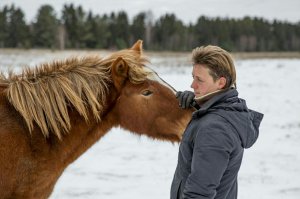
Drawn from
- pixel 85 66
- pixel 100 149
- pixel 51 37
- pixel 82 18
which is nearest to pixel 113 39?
pixel 82 18

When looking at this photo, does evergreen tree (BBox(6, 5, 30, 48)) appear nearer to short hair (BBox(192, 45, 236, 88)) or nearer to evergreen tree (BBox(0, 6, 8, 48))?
evergreen tree (BBox(0, 6, 8, 48))

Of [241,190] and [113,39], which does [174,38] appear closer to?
[113,39]

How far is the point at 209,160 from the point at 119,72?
1345 millimetres

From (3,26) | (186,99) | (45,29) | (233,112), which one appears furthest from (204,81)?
(3,26)

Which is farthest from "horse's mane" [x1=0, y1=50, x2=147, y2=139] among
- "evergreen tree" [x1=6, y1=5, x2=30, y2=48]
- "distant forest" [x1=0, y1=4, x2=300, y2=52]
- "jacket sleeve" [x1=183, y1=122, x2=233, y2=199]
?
"evergreen tree" [x1=6, y1=5, x2=30, y2=48]

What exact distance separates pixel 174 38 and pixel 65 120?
5878 cm

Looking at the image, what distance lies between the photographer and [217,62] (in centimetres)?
198

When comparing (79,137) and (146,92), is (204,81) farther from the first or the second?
(79,137)

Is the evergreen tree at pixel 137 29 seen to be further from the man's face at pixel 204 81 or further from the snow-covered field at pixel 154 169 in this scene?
the man's face at pixel 204 81

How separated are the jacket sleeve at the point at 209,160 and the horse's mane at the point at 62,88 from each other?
1.22m

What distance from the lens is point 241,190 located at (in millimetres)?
5363

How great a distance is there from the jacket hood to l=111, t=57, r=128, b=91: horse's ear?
1.04 meters

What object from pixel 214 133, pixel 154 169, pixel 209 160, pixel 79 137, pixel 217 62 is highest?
pixel 217 62

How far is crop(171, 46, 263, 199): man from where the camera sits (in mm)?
1861
